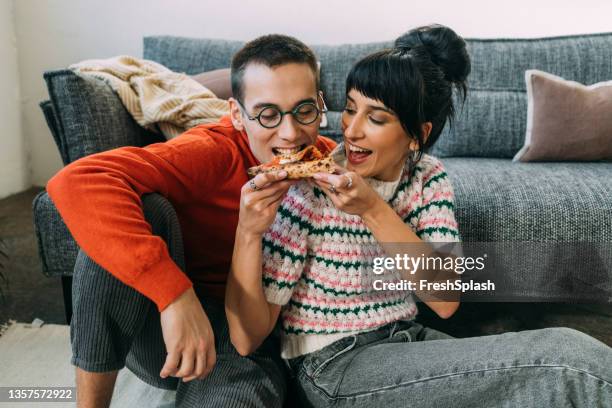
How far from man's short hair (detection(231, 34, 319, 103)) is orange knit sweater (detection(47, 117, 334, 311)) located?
16 centimetres

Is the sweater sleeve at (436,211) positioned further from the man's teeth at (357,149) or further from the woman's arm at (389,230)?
the man's teeth at (357,149)

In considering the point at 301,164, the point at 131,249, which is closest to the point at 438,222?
the point at 301,164

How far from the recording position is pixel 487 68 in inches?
95.5

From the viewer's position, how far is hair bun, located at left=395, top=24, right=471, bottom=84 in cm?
109

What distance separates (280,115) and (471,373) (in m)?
0.62

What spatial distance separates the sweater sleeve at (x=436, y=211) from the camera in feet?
3.59

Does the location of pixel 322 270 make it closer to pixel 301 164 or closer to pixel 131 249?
pixel 301 164

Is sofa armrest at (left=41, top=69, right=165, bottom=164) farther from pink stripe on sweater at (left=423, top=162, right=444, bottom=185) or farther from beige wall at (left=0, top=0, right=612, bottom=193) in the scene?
beige wall at (left=0, top=0, right=612, bottom=193)

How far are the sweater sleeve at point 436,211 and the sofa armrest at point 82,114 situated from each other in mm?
986

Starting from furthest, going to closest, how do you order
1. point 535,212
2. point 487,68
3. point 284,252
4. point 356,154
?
point 487,68
point 535,212
point 356,154
point 284,252

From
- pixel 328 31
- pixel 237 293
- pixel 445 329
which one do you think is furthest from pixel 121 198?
pixel 328 31

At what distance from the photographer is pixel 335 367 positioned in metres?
1.02

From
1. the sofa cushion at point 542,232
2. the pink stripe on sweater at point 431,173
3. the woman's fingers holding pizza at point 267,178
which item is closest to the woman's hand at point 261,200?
the woman's fingers holding pizza at point 267,178

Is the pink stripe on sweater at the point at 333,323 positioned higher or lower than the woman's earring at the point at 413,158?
lower
